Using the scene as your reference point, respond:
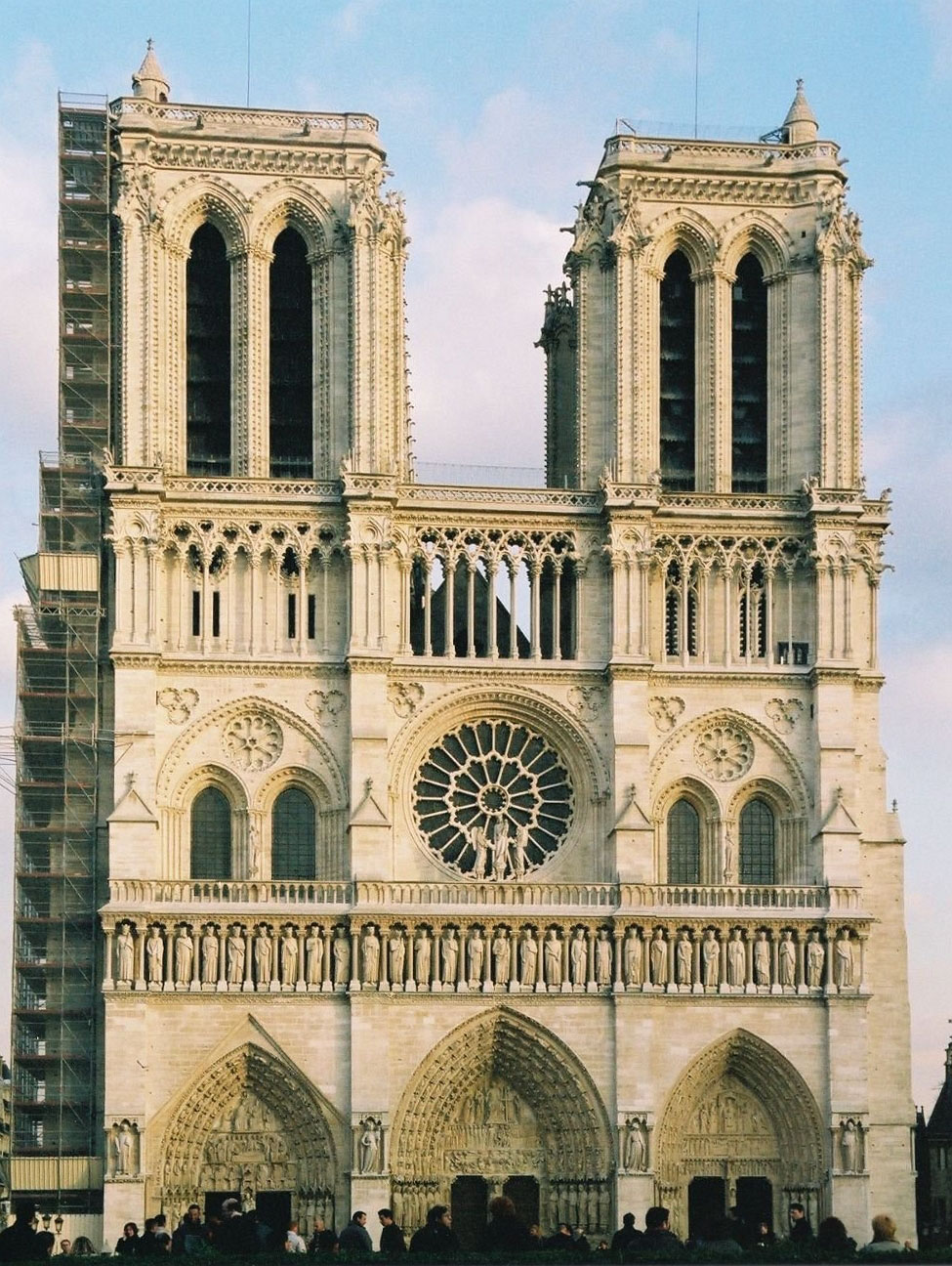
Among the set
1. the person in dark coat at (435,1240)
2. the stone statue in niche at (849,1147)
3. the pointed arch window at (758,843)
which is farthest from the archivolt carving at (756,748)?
the person in dark coat at (435,1240)

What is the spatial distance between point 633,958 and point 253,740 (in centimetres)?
768

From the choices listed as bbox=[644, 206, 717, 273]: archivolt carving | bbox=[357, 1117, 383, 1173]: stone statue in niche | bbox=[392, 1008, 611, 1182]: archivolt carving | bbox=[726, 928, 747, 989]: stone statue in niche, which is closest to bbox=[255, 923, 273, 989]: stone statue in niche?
bbox=[357, 1117, 383, 1173]: stone statue in niche

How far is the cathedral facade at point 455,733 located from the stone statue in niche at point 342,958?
9 centimetres

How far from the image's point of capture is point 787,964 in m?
50.2

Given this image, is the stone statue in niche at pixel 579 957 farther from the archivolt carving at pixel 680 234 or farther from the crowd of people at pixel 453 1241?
the crowd of people at pixel 453 1241

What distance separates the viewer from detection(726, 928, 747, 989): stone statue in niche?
50.0m

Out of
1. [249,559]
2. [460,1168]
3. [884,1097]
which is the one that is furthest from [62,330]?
[884,1097]

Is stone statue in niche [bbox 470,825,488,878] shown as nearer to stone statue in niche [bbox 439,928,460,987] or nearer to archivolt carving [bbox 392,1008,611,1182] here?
stone statue in niche [bbox 439,928,460,987]

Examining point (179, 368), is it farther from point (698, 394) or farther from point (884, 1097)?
point (884, 1097)

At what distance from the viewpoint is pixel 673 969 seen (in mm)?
50062

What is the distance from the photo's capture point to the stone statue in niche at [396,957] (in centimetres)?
4931

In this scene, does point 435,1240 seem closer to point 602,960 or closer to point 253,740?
point 602,960

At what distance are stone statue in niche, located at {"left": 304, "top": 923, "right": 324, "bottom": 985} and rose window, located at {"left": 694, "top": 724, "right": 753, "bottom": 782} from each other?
7.68m

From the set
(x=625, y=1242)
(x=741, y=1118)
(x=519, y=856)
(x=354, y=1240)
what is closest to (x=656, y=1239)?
(x=625, y=1242)
